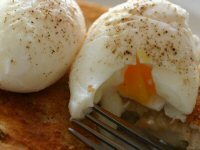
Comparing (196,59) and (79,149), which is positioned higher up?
(196,59)

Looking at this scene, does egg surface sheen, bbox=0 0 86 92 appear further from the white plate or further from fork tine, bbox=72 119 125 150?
the white plate

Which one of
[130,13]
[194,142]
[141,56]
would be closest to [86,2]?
[130,13]

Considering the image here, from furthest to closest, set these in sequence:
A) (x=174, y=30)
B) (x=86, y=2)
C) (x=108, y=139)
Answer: (x=86, y=2), (x=174, y=30), (x=108, y=139)

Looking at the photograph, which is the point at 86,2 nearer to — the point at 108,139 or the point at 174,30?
the point at 174,30

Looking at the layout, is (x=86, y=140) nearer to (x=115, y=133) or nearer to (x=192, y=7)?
(x=115, y=133)

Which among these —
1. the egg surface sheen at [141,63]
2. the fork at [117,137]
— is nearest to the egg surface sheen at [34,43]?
the egg surface sheen at [141,63]

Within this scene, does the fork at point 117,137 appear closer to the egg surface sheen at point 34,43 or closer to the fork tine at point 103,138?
the fork tine at point 103,138

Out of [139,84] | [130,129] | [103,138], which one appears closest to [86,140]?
[103,138]

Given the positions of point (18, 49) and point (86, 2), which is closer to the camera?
point (18, 49)
